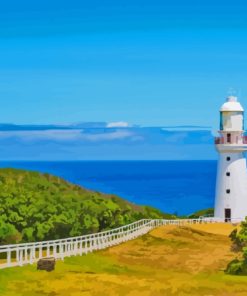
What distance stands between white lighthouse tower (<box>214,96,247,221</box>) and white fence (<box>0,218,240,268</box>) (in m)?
1.26

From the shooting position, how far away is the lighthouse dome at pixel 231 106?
6359 centimetres

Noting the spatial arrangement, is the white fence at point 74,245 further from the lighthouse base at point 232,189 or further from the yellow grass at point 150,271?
the lighthouse base at point 232,189

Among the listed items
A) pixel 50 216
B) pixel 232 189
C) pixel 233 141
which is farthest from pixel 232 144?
pixel 50 216

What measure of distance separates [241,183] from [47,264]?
33.6 m

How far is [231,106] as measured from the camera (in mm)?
63781

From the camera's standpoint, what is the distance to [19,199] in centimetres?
5194

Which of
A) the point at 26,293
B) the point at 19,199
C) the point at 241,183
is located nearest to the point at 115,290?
the point at 26,293

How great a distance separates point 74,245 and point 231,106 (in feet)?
89.2

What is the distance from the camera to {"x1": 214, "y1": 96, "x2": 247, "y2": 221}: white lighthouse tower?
62719 millimetres

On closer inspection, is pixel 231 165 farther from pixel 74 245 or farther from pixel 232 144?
pixel 74 245

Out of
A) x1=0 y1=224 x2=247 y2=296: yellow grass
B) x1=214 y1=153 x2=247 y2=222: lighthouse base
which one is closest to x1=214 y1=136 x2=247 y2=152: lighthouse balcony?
x1=214 y1=153 x2=247 y2=222: lighthouse base

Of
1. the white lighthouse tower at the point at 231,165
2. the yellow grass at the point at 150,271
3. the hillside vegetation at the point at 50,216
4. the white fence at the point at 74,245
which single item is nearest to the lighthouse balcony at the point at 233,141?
the white lighthouse tower at the point at 231,165

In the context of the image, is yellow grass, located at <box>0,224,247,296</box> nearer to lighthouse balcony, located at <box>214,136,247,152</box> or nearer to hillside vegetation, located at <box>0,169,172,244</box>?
hillside vegetation, located at <box>0,169,172,244</box>

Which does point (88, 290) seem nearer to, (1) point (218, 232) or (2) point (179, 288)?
(2) point (179, 288)
